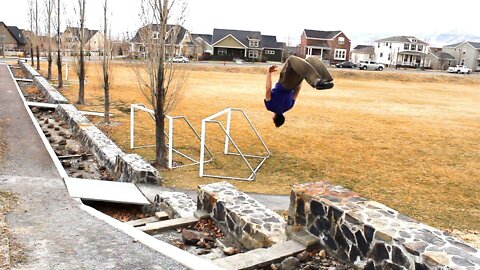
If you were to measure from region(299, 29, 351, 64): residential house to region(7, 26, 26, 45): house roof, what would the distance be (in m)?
47.1

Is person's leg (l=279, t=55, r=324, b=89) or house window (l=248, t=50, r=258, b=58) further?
house window (l=248, t=50, r=258, b=58)

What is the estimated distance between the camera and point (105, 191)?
811 centimetres

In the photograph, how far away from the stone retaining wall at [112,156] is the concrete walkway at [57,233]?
1.53 meters

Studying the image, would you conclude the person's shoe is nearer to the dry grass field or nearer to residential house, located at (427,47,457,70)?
the dry grass field

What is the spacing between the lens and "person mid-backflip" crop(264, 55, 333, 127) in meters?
5.39

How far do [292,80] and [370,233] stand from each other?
2.43 m

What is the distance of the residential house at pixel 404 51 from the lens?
6975cm

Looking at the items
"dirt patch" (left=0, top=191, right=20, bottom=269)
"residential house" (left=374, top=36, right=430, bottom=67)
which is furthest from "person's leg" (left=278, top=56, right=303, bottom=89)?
"residential house" (left=374, top=36, right=430, bottom=67)

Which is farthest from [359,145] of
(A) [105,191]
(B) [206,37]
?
(B) [206,37]

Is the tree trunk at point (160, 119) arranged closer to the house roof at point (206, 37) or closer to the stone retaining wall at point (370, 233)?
the stone retaining wall at point (370, 233)

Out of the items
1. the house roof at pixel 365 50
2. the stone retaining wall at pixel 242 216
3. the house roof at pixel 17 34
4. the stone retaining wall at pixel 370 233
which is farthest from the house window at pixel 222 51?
the stone retaining wall at pixel 370 233

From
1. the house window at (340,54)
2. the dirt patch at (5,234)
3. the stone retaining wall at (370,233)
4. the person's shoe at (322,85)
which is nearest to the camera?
the stone retaining wall at (370,233)

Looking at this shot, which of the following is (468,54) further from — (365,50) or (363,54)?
(363,54)

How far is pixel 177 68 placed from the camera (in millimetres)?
11477
